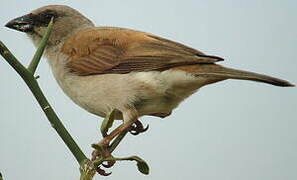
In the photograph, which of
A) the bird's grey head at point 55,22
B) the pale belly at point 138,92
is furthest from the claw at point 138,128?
the bird's grey head at point 55,22

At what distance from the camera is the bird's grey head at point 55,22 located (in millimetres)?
3767

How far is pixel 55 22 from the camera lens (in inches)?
169

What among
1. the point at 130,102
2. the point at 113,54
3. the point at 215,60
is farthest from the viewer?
the point at 113,54

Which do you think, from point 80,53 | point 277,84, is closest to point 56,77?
point 80,53

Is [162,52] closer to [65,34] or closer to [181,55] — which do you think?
Answer: [181,55]

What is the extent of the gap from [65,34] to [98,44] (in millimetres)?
773

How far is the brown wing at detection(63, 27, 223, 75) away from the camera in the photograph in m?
3.08

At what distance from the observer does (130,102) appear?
315 centimetres

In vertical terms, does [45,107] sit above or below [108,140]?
above

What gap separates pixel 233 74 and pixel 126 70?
938mm

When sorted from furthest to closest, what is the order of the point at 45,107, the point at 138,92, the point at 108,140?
the point at 138,92 < the point at 108,140 < the point at 45,107

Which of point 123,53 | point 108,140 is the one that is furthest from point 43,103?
point 123,53

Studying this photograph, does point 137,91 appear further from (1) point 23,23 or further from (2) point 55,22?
(2) point 55,22

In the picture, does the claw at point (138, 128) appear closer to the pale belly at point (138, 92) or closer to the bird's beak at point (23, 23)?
the pale belly at point (138, 92)
